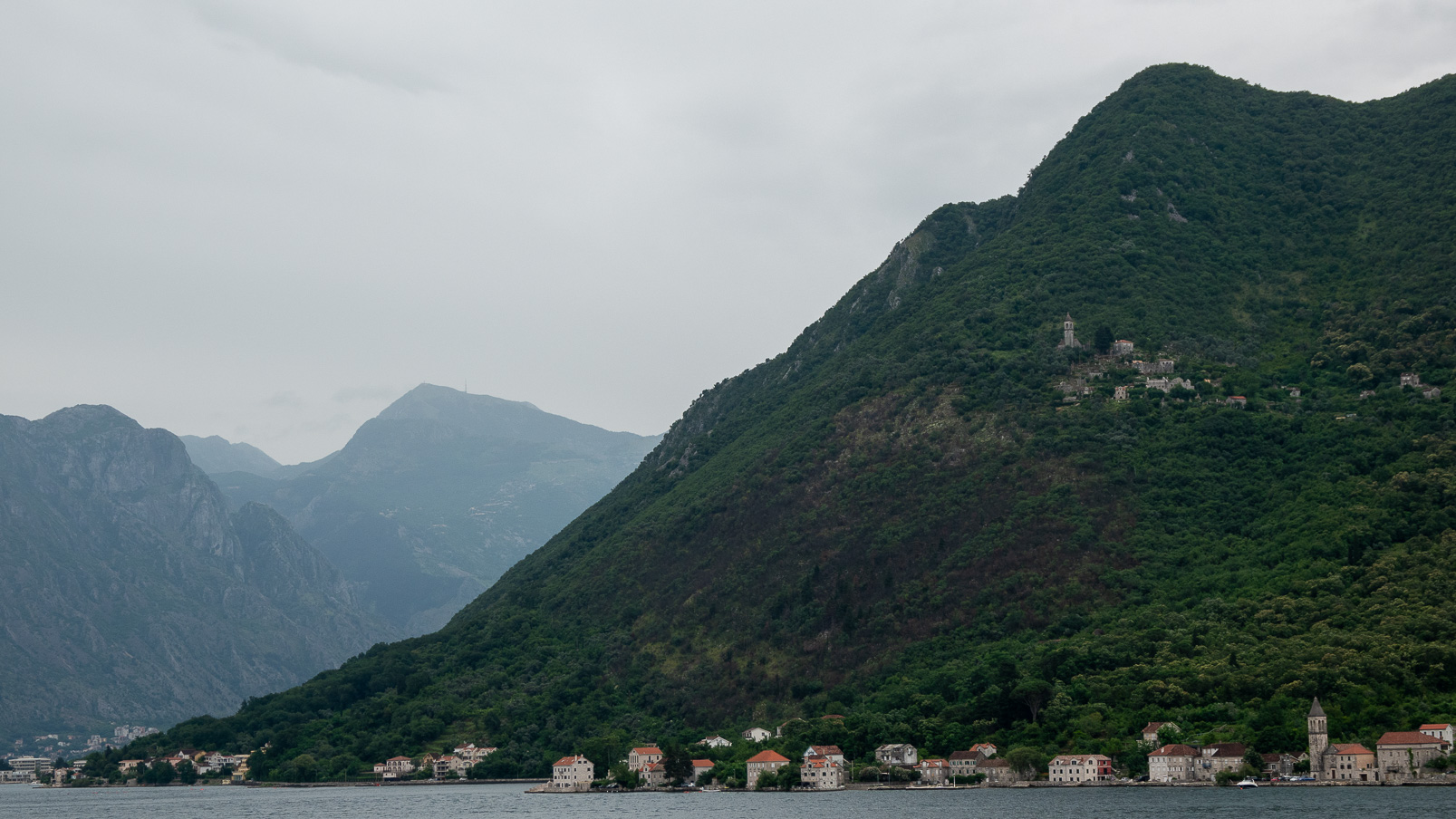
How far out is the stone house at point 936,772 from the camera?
147000 mm

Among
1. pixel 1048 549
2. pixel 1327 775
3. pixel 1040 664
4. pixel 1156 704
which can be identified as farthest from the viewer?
pixel 1048 549

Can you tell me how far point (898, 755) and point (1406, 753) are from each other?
51.4 meters

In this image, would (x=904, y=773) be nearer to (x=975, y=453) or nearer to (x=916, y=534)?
(x=916, y=534)

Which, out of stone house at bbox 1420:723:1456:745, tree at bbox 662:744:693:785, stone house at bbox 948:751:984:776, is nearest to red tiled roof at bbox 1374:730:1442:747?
stone house at bbox 1420:723:1456:745

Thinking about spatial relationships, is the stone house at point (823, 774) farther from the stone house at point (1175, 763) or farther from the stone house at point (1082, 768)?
the stone house at point (1175, 763)

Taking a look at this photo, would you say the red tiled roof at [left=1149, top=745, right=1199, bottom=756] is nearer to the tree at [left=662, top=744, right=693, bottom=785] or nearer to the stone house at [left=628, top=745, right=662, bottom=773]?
the tree at [left=662, top=744, right=693, bottom=785]

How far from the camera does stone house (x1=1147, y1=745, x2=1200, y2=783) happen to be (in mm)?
129875

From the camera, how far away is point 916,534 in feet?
617

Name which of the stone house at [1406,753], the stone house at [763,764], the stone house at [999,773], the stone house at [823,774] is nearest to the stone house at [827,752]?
the stone house at [823,774]

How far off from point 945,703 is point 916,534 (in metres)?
33.8

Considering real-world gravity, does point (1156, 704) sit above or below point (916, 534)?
below

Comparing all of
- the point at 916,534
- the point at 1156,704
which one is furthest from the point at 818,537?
the point at 1156,704

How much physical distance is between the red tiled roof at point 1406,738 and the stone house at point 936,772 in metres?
42.1

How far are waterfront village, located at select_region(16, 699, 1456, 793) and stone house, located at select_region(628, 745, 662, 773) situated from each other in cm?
15
